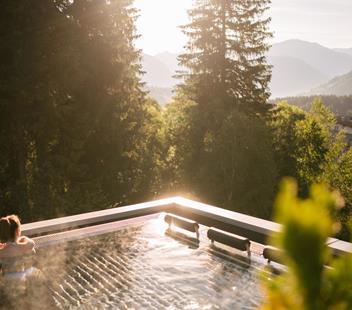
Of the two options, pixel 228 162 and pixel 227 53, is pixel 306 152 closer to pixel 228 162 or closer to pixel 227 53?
pixel 227 53

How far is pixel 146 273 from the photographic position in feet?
23.6

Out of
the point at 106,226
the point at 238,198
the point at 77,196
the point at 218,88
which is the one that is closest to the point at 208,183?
the point at 238,198

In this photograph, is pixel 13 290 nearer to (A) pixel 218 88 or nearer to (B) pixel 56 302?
(B) pixel 56 302

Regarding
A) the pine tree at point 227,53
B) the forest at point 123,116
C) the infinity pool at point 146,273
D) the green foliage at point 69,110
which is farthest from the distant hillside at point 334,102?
the infinity pool at point 146,273

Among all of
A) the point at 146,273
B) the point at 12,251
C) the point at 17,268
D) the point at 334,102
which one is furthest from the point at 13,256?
the point at 334,102

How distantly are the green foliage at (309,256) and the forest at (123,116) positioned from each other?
1773cm

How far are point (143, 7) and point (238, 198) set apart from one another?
43.2ft

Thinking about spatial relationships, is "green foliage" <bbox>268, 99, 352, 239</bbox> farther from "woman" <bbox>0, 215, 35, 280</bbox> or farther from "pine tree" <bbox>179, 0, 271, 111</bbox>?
"woman" <bbox>0, 215, 35, 280</bbox>

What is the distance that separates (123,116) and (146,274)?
1637cm

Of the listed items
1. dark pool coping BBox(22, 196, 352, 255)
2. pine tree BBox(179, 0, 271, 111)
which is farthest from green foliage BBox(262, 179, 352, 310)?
pine tree BBox(179, 0, 271, 111)

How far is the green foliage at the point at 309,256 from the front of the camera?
3.07ft

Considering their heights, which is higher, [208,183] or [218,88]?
[218,88]

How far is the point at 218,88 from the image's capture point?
3097 cm

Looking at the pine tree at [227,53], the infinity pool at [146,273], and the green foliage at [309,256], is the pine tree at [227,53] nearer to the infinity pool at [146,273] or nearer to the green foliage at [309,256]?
the infinity pool at [146,273]
